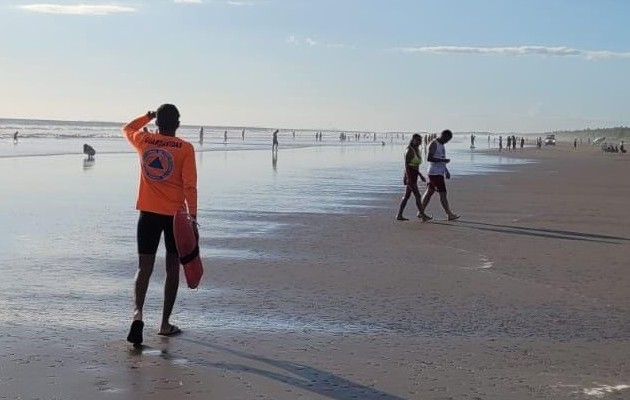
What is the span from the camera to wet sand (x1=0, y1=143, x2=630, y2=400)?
512cm

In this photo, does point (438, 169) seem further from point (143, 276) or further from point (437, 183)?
point (143, 276)

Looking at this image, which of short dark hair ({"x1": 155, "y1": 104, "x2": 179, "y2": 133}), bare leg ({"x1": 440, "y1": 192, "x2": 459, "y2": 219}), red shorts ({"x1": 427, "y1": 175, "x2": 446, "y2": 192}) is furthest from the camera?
red shorts ({"x1": 427, "y1": 175, "x2": 446, "y2": 192})

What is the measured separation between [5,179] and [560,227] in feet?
50.3

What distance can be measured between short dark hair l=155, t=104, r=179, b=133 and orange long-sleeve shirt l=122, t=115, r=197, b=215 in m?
0.09

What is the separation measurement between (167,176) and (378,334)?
203 centimetres

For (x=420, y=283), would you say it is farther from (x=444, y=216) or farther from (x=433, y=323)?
(x=444, y=216)

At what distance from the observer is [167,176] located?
20.3ft

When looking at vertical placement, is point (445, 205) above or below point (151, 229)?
below

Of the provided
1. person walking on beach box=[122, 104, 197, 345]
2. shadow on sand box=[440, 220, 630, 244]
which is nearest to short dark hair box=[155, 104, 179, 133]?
person walking on beach box=[122, 104, 197, 345]

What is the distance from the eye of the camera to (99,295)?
768 cm

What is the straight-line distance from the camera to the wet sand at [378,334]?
5125 millimetres

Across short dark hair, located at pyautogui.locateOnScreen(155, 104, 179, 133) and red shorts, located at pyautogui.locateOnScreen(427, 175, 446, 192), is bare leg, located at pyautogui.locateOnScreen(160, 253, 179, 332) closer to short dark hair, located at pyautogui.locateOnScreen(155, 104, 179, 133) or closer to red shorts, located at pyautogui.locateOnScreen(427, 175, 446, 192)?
short dark hair, located at pyautogui.locateOnScreen(155, 104, 179, 133)

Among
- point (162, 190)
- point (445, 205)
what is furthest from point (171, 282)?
point (445, 205)

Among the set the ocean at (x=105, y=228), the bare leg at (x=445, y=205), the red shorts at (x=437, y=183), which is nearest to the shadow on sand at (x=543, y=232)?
the bare leg at (x=445, y=205)
